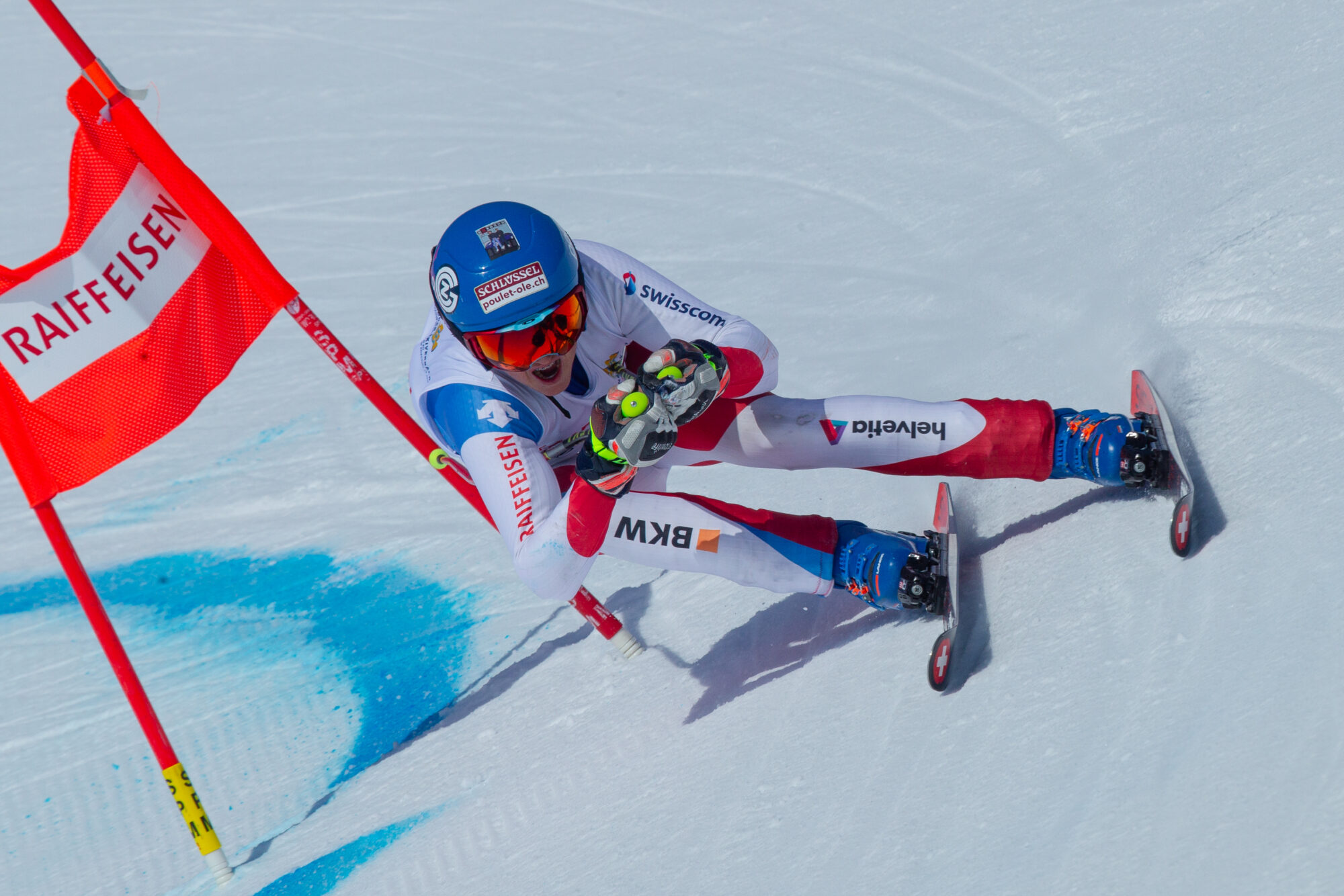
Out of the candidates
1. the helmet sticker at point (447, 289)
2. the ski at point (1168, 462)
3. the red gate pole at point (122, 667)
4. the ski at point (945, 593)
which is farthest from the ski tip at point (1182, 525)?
the red gate pole at point (122, 667)

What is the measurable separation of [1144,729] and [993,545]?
1115 millimetres

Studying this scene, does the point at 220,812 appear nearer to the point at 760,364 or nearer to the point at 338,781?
the point at 338,781

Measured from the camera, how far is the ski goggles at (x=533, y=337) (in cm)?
366

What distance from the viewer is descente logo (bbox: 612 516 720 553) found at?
3945mm

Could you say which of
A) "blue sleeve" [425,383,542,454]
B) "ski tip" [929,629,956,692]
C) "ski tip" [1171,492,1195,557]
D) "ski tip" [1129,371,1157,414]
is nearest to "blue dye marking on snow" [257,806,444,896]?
"blue sleeve" [425,383,542,454]

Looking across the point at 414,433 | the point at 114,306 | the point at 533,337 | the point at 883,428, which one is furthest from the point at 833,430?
the point at 114,306

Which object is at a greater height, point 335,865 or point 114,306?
point 114,306

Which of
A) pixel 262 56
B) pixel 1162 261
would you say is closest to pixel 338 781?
pixel 1162 261

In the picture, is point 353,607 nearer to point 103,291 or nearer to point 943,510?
point 103,291

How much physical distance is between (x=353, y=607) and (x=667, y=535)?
102 inches

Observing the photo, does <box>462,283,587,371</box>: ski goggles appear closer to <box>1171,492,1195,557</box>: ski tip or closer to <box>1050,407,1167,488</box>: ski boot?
<box>1050,407,1167,488</box>: ski boot

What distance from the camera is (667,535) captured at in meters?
3.96

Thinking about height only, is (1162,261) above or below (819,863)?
above

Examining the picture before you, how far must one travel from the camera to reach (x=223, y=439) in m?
7.43
